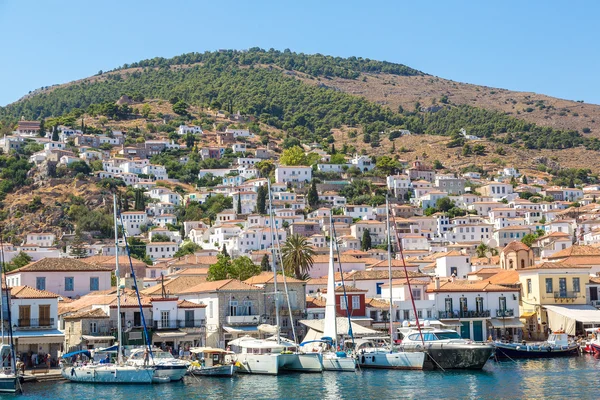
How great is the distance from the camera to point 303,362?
53.5 metres

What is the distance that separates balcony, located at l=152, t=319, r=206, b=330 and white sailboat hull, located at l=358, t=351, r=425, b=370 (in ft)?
38.1

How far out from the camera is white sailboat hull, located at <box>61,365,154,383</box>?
4838cm

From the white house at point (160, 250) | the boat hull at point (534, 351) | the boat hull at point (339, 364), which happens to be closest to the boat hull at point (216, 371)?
the boat hull at point (339, 364)

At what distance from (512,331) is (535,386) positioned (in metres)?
24.9

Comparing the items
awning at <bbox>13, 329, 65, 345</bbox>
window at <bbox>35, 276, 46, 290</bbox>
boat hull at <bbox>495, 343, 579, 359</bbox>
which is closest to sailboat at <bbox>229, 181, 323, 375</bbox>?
awning at <bbox>13, 329, 65, 345</bbox>

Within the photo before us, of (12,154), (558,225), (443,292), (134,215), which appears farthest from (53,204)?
(443,292)

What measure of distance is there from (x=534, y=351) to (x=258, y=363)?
61.9 ft

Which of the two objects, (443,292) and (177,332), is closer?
(177,332)

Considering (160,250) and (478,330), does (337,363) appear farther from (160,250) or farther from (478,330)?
(160,250)

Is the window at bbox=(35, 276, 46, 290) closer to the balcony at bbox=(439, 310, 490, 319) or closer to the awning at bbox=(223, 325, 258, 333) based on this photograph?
the awning at bbox=(223, 325, 258, 333)

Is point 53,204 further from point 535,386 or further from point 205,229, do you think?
point 535,386

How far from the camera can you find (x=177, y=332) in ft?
196

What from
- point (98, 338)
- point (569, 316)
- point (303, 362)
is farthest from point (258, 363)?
point (569, 316)

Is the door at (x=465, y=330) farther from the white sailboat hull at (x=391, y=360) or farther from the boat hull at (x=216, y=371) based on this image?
the boat hull at (x=216, y=371)
